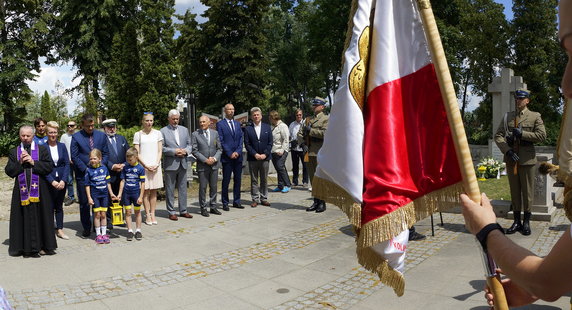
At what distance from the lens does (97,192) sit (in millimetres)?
7574

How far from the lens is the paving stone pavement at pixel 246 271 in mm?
4973

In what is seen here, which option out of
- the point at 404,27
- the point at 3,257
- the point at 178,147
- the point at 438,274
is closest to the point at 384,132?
the point at 404,27

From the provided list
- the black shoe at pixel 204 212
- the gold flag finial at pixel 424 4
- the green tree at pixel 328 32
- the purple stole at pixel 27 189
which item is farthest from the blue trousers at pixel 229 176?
the green tree at pixel 328 32

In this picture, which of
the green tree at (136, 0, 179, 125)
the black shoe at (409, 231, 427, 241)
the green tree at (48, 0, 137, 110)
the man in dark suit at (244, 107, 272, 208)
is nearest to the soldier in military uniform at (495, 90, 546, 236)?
the black shoe at (409, 231, 427, 241)

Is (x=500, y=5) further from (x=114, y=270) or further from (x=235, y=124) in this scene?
(x=114, y=270)

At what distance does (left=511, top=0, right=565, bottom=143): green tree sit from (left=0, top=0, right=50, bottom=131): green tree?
103ft

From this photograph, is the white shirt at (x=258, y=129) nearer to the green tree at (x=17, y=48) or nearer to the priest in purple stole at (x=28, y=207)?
the priest in purple stole at (x=28, y=207)

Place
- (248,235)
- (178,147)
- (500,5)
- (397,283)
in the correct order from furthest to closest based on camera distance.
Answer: (500,5), (178,147), (248,235), (397,283)

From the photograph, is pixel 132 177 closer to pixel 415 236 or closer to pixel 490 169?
pixel 415 236

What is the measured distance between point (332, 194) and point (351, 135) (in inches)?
15.2

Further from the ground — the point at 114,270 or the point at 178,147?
the point at 178,147

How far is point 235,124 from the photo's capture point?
10109 millimetres

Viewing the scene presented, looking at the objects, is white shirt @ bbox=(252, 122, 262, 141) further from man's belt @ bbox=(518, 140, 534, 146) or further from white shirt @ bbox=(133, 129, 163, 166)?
man's belt @ bbox=(518, 140, 534, 146)

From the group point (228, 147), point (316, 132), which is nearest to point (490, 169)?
point (316, 132)
